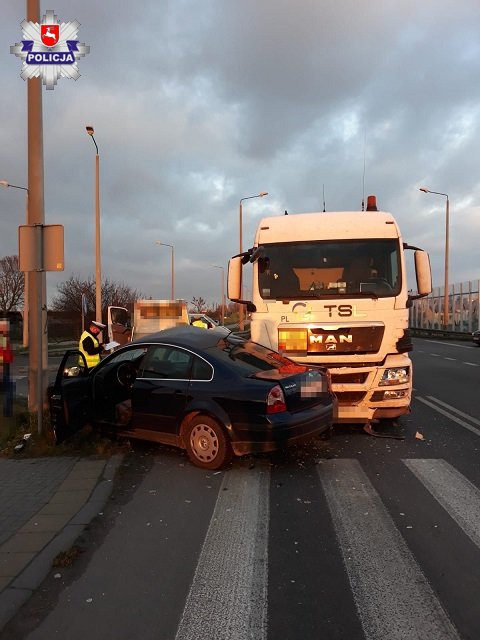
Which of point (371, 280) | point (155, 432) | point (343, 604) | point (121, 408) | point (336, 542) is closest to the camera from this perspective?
point (343, 604)

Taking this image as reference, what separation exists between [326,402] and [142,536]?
2.83 m

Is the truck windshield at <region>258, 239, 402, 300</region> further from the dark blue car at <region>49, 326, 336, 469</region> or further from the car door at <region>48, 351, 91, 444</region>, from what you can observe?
the car door at <region>48, 351, 91, 444</region>

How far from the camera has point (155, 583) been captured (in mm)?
3369

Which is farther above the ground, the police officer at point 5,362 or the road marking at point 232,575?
the police officer at point 5,362

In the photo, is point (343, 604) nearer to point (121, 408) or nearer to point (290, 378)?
point (290, 378)

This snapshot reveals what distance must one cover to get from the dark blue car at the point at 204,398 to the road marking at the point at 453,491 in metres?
1.18

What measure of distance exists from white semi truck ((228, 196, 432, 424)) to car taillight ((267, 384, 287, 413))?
1.56m

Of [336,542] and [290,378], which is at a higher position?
[290,378]

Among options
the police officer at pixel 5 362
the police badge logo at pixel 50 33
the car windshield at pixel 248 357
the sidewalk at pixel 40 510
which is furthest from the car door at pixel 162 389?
the police badge logo at pixel 50 33

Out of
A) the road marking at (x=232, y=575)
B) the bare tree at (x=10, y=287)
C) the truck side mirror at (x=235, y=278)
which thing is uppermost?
the bare tree at (x=10, y=287)

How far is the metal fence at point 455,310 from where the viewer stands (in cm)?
3834

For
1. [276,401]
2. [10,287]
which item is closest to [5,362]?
[276,401]

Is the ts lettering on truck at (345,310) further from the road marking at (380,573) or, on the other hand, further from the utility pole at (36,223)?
the utility pole at (36,223)

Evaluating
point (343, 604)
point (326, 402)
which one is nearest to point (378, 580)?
point (343, 604)
